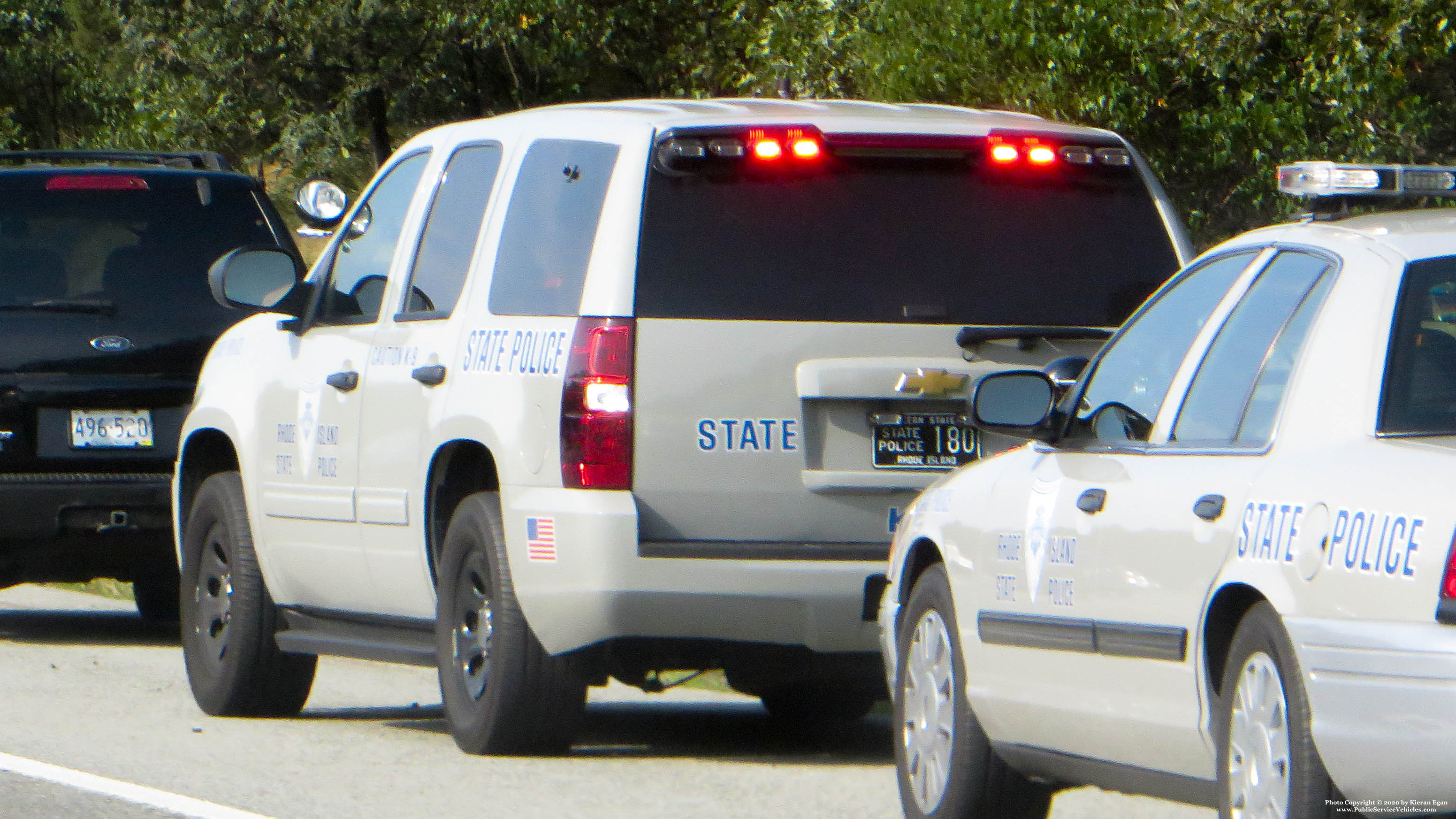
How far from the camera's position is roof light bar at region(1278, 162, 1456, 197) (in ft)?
17.5

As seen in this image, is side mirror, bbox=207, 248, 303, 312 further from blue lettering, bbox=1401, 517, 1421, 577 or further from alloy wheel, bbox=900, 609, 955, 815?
blue lettering, bbox=1401, 517, 1421, 577

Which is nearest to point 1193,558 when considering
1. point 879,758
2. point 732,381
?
point 732,381

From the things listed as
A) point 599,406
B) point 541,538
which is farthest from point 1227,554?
point 541,538

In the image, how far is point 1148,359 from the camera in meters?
5.88

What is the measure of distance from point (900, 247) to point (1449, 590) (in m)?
3.40

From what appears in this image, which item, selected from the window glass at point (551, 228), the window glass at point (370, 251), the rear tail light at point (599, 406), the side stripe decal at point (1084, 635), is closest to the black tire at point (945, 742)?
the side stripe decal at point (1084, 635)

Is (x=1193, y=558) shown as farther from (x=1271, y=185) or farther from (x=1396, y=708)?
(x=1271, y=185)

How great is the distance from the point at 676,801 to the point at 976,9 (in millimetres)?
10435

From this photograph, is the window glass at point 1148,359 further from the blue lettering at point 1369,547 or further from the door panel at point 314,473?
the door panel at point 314,473

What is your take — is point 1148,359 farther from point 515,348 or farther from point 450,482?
point 450,482

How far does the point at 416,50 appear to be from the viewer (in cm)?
3278

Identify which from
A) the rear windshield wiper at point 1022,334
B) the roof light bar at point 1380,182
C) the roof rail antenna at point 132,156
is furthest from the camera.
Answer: the roof rail antenna at point 132,156

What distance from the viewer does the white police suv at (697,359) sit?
7242 mm

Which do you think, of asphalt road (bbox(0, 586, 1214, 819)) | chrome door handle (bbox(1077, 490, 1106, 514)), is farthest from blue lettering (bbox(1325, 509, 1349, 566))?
asphalt road (bbox(0, 586, 1214, 819))
